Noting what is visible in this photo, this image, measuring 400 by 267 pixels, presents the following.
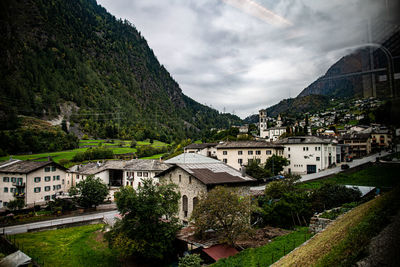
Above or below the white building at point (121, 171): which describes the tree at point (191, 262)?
below

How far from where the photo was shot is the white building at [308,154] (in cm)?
4853

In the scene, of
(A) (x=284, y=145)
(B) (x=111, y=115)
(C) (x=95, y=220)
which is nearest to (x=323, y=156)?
(A) (x=284, y=145)

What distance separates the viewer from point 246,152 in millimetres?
49844

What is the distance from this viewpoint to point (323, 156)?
48.5 metres

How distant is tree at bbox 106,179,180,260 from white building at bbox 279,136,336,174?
38.6 metres

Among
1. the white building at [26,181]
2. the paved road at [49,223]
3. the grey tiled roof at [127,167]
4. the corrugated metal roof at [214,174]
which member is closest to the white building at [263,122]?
the grey tiled roof at [127,167]

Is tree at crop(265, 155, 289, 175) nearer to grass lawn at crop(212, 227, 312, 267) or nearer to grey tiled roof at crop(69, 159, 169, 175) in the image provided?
grey tiled roof at crop(69, 159, 169, 175)

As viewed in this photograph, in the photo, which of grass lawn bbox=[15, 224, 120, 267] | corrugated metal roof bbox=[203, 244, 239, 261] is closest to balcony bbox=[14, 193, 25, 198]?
grass lawn bbox=[15, 224, 120, 267]

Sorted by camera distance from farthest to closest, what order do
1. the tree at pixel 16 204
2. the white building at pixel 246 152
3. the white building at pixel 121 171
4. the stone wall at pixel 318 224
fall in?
the white building at pixel 246 152
the white building at pixel 121 171
the tree at pixel 16 204
the stone wall at pixel 318 224

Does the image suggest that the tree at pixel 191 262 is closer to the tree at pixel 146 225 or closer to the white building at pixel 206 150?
the tree at pixel 146 225

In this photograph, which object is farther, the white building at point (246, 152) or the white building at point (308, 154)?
the white building at point (246, 152)

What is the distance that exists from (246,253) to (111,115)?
12340 cm

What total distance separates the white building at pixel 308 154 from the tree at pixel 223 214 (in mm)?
36904

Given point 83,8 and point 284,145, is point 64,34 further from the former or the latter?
point 284,145
